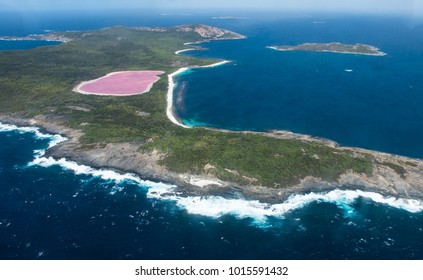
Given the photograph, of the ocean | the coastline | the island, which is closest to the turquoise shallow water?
the ocean

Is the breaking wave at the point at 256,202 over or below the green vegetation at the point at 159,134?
below

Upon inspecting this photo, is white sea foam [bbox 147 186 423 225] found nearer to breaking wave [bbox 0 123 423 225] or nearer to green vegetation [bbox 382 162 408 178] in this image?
breaking wave [bbox 0 123 423 225]

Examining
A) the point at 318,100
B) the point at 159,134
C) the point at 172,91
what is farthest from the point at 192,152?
the point at 318,100

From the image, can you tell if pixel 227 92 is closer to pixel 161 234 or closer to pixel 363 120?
pixel 363 120

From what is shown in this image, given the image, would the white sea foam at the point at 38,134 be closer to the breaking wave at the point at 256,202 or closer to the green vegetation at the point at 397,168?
the breaking wave at the point at 256,202

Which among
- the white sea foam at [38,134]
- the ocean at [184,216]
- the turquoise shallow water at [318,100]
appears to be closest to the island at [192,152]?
the white sea foam at [38,134]

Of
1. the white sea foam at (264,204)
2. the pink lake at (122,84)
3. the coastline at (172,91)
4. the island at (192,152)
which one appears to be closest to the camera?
the white sea foam at (264,204)
